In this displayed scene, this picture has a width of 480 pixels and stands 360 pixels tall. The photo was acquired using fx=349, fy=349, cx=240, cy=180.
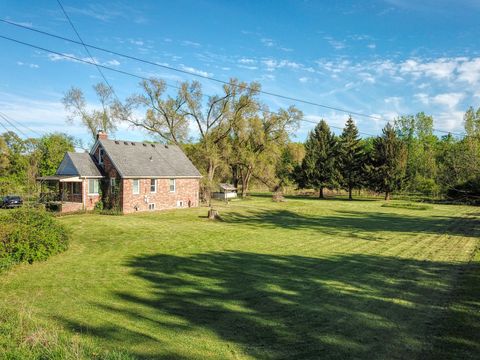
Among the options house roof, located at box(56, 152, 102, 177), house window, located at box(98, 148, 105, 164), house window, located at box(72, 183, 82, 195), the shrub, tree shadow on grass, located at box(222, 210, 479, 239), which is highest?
house window, located at box(98, 148, 105, 164)

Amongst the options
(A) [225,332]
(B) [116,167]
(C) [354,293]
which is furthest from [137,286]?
(B) [116,167]

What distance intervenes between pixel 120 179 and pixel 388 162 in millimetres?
39344

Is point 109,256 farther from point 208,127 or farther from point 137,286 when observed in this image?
point 208,127

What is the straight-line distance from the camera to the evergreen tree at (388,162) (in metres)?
51.5

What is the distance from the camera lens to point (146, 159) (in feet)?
109

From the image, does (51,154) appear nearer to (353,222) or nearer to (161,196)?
(161,196)

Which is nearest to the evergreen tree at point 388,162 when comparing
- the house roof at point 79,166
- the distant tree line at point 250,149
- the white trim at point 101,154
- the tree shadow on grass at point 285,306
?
the distant tree line at point 250,149

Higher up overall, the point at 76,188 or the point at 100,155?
the point at 100,155

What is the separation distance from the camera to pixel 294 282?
38.5 ft

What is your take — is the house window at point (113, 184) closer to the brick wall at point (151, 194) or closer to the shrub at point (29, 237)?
Answer: the brick wall at point (151, 194)

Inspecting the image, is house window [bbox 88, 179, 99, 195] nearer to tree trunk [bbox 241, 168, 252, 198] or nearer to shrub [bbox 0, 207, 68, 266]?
shrub [bbox 0, 207, 68, 266]

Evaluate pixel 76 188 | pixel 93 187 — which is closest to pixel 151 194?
pixel 93 187

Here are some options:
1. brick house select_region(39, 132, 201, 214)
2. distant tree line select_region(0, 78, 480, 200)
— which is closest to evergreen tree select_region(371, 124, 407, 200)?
distant tree line select_region(0, 78, 480, 200)

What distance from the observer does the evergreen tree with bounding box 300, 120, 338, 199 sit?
182 feet
